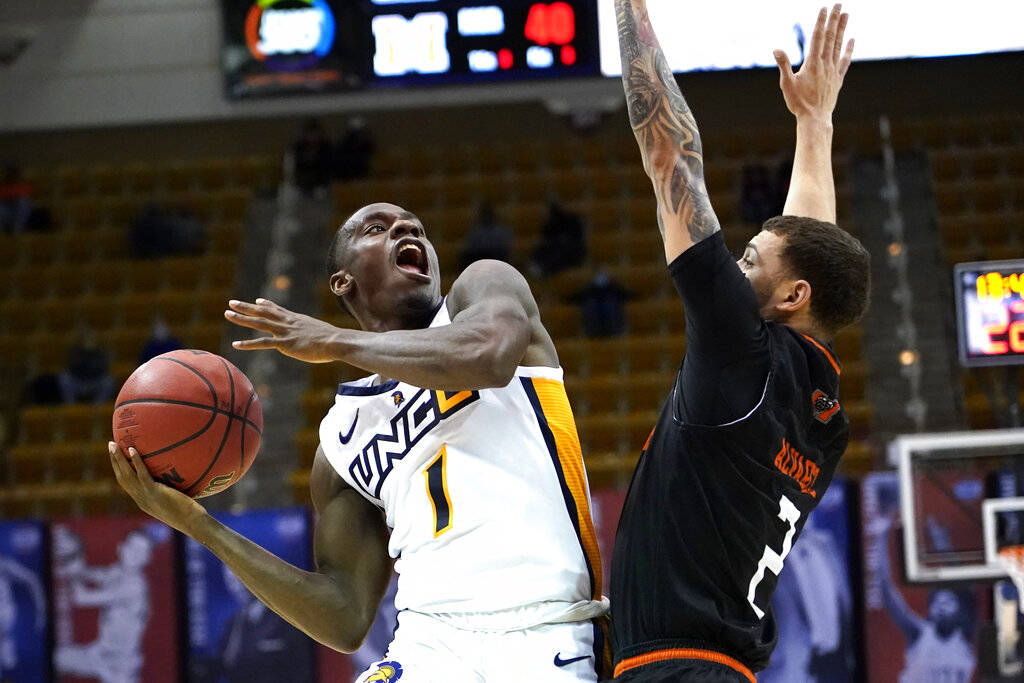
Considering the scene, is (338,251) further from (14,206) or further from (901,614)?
(14,206)

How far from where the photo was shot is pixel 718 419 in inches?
105

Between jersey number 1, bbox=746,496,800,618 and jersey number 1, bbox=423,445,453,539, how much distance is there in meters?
0.76

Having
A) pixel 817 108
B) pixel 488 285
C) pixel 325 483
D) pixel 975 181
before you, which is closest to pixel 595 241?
pixel 975 181

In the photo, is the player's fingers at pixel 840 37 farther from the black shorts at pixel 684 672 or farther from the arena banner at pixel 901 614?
the arena banner at pixel 901 614

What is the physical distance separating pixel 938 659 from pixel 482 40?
521cm

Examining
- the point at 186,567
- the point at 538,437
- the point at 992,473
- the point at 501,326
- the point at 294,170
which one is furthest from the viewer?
the point at 294,170

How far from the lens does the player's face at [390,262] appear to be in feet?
11.3

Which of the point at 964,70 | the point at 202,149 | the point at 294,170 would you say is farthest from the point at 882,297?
the point at 202,149

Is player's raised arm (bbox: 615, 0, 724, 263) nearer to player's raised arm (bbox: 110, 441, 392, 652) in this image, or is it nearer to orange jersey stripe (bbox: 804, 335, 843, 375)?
orange jersey stripe (bbox: 804, 335, 843, 375)

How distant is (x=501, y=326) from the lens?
3.03 meters

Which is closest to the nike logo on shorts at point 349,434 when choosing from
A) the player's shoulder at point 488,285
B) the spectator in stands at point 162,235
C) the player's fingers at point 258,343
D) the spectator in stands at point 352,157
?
the player's shoulder at point 488,285

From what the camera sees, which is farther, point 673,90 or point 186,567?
point 186,567

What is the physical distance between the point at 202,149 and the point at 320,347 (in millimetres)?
12736

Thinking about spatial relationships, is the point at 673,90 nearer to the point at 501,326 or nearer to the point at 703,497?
the point at 501,326
